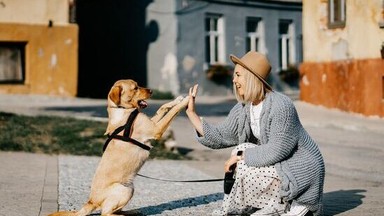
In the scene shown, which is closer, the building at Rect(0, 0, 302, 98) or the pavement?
the pavement

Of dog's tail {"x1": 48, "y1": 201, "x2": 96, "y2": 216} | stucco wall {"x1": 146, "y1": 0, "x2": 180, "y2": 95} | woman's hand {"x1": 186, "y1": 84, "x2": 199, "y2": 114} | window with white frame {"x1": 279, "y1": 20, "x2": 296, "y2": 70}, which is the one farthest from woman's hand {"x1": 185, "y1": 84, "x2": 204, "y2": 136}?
window with white frame {"x1": 279, "y1": 20, "x2": 296, "y2": 70}

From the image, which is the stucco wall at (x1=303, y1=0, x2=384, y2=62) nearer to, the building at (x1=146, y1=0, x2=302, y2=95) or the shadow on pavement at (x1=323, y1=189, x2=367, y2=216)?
the building at (x1=146, y1=0, x2=302, y2=95)

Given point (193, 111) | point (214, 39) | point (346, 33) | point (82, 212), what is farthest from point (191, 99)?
point (214, 39)

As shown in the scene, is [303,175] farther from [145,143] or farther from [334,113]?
[334,113]

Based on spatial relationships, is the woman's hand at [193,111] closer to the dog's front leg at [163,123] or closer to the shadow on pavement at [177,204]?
the dog's front leg at [163,123]

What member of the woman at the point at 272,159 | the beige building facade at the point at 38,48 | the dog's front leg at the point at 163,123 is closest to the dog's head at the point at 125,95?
the dog's front leg at the point at 163,123

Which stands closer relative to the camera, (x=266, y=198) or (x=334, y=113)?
(x=266, y=198)

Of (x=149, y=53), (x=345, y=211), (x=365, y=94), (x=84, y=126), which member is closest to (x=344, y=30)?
(x=365, y=94)

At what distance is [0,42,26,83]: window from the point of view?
2128 centimetres

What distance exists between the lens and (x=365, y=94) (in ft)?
54.3

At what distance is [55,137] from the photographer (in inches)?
488

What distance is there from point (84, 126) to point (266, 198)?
7.99 meters

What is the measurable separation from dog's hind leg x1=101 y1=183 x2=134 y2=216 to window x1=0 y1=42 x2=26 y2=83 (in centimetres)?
1623

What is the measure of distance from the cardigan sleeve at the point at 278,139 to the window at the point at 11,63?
16.7 m
